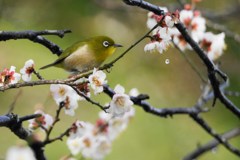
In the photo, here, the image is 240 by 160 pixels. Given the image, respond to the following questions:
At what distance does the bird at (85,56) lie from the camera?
140 cm

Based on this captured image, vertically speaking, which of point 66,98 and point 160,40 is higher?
point 160,40

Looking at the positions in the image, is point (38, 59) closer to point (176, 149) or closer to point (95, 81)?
point (176, 149)

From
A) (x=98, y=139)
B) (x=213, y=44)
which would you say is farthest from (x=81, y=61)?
(x=213, y=44)

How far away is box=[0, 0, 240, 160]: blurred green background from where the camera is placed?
12.9ft

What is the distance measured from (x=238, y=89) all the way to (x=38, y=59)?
5.13 ft

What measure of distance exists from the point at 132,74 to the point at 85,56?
2985 mm

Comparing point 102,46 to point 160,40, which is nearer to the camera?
point 160,40

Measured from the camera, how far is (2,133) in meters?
3.54

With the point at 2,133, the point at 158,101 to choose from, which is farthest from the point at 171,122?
the point at 2,133

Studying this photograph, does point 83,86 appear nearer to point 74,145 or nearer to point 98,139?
point 74,145

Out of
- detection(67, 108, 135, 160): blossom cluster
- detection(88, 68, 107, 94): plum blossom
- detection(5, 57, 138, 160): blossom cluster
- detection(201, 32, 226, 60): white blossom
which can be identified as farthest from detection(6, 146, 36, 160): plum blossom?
detection(201, 32, 226, 60): white blossom

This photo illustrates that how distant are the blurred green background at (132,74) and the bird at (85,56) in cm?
214

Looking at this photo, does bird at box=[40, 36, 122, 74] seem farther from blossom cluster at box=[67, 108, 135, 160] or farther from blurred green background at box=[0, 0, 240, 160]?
blurred green background at box=[0, 0, 240, 160]

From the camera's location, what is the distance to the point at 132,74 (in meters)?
4.38
